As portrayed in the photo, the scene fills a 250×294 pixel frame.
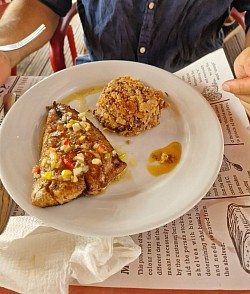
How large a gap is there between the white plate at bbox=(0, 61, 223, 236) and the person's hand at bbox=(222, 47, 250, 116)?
88 mm

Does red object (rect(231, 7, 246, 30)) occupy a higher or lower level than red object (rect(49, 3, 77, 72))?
lower

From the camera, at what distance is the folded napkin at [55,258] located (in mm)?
794

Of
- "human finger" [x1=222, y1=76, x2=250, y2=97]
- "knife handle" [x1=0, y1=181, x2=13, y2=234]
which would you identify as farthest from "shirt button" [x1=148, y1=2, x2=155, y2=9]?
"knife handle" [x1=0, y1=181, x2=13, y2=234]

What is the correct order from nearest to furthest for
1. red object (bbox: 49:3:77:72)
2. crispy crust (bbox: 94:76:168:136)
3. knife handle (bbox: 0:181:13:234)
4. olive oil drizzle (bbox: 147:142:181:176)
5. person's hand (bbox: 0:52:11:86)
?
knife handle (bbox: 0:181:13:234), olive oil drizzle (bbox: 147:142:181:176), crispy crust (bbox: 94:76:168:136), person's hand (bbox: 0:52:11:86), red object (bbox: 49:3:77:72)

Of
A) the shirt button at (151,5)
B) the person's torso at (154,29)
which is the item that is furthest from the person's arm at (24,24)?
the shirt button at (151,5)

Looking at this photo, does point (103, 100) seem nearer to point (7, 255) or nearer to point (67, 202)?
point (67, 202)

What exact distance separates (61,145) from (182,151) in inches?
12.7

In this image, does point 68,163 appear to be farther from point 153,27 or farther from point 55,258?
point 153,27

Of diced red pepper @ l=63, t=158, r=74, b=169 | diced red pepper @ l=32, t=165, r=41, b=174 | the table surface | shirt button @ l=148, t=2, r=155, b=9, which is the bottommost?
the table surface

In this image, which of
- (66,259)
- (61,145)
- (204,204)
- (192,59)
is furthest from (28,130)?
(192,59)

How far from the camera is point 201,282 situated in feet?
2.67

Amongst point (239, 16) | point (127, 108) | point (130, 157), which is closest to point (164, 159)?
point (130, 157)

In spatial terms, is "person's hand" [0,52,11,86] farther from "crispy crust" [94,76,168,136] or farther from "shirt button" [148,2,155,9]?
"shirt button" [148,2,155,9]

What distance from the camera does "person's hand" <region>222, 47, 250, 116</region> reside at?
1075 millimetres
